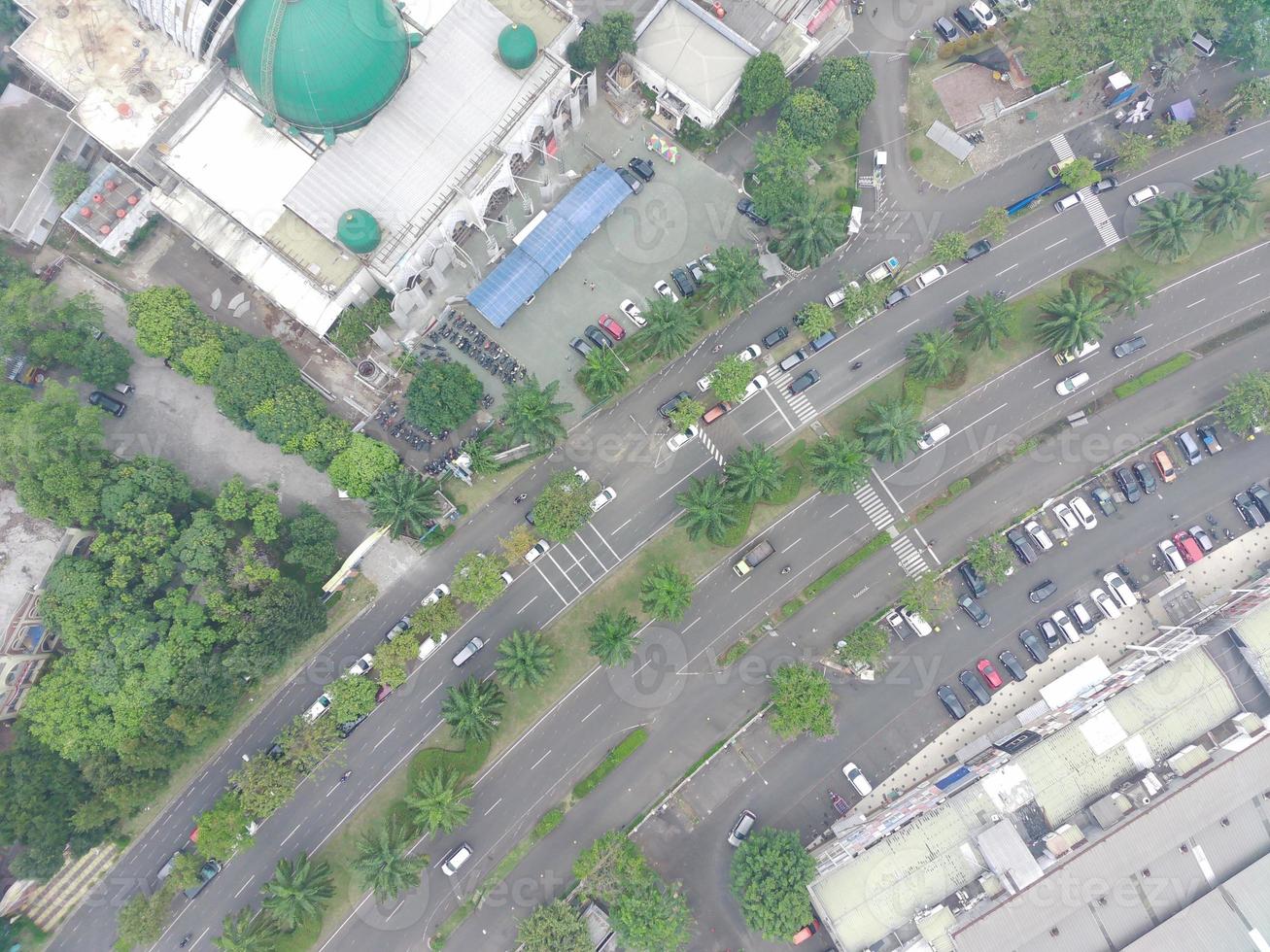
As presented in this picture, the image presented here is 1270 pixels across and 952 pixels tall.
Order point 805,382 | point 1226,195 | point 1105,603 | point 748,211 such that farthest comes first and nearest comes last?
point 748,211
point 805,382
point 1105,603
point 1226,195

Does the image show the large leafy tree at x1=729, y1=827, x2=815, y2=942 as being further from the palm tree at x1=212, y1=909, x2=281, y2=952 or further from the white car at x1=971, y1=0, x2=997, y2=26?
the white car at x1=971, y1=0, x2=997, y2=26

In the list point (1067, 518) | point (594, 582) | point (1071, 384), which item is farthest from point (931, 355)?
point (594, 582)

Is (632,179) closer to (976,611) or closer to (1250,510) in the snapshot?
(976,611)

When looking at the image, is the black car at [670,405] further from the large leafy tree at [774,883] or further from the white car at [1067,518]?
Result: the large leafy tree at [774,883]

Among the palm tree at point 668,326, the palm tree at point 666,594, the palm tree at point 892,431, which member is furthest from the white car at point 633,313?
the palm tree at point 666,594

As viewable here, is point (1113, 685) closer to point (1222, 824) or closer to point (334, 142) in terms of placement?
Result: point (1222, 824)

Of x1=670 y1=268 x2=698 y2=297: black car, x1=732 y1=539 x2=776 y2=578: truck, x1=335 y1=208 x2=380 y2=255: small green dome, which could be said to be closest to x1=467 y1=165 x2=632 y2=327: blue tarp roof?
x1=670 y1=268 x2=698 y2=297: black car
